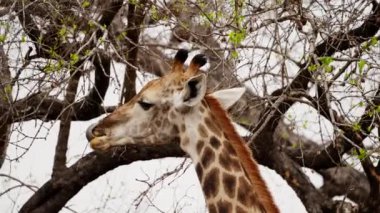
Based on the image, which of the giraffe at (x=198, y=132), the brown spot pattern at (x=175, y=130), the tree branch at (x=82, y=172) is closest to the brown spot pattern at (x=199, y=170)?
the giraffe at (x=198, y=132)

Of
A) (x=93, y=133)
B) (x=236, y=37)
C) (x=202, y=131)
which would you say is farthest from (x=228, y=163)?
(x=236, y=37)

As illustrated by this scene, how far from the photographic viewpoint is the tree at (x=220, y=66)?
24.7ft

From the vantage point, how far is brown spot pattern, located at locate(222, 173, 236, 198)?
570 cm

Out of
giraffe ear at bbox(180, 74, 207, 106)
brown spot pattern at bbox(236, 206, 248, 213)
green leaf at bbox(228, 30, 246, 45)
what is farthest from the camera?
green leaf at bbox(228, 30, 246, 45)

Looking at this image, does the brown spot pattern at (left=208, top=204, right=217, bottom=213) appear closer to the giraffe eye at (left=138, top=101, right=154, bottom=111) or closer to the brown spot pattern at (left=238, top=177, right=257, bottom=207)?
the brown spot pattern at (left=238, top=177, right=257, bottom=207)

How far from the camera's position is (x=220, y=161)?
19.0 feet

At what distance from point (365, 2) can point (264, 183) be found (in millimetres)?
3772

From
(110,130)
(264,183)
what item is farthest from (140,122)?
(264,183)

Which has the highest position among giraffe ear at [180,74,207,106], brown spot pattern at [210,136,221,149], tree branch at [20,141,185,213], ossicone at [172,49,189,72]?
tree branch at [20,141,185,213]

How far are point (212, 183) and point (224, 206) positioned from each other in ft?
0.60

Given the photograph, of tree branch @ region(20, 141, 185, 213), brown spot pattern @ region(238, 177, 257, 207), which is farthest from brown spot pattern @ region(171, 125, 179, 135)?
tree branch @ region(20, 141, 185, 213)

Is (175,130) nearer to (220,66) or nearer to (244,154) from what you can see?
(244,154)

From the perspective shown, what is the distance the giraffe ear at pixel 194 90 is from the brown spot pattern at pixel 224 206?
0.66 metres

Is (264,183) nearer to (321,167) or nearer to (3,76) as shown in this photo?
(3,76)
